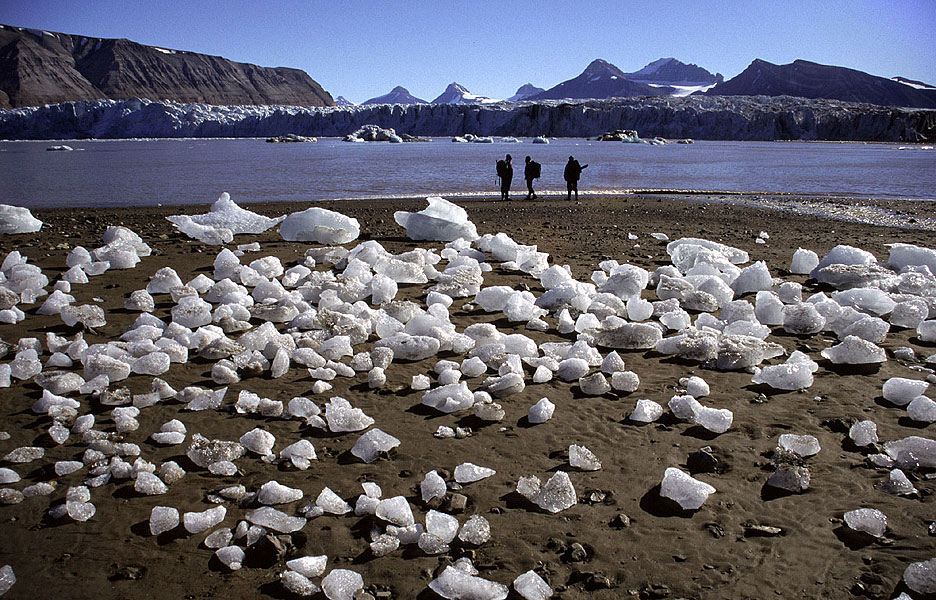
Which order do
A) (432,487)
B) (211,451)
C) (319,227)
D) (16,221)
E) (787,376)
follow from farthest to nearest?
(16,221) → (319,227) → (787,376) → (211,451) → (432,487)

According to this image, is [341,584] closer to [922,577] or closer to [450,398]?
[450,398]

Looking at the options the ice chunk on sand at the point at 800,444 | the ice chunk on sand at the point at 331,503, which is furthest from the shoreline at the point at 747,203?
the ice chunk on sand at the point at 331,503

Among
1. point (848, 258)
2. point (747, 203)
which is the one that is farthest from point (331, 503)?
point (747, 203)

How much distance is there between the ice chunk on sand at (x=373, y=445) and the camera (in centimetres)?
304

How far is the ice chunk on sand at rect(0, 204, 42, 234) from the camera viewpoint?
909 cm

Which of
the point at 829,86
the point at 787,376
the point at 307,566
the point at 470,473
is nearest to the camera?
the point at 307,566

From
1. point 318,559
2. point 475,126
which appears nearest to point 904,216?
point 318,559

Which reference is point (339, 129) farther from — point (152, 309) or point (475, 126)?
point (152, 309)

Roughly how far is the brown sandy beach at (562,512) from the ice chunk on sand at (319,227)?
13.5 feet

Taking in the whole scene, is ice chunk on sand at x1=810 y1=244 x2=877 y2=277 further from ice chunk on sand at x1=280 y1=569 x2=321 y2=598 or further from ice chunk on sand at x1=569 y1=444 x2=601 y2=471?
ice chunk on sand at x1=280 y1=569 x2=321 y2=598

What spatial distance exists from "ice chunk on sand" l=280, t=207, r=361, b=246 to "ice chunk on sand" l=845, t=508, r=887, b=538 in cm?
728

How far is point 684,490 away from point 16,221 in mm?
10333

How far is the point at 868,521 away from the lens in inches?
96.4

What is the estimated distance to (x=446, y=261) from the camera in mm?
7781
